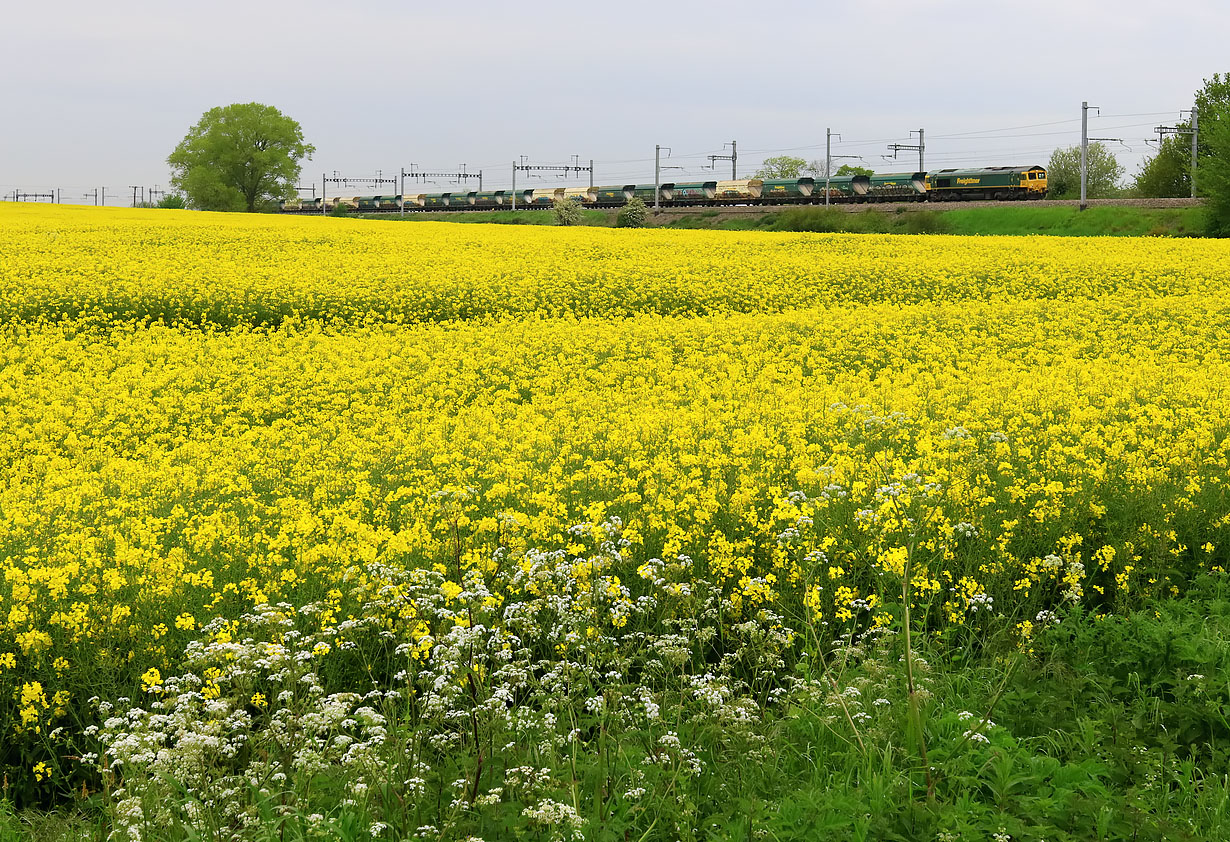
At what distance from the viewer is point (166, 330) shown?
617 inches

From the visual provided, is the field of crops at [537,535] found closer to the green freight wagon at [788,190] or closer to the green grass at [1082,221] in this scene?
the green grass at [1082,221]

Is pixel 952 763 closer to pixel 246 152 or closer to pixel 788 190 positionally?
pixel 788 190

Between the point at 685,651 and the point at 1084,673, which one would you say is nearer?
the point at 685,651

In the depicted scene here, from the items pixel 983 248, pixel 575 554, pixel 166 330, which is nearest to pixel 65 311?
pixel 166 330

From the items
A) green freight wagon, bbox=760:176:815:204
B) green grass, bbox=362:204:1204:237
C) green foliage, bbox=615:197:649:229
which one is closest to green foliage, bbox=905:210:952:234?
green grass, bbox=362:204:1204:237

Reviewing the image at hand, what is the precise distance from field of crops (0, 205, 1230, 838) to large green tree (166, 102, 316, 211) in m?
77.7

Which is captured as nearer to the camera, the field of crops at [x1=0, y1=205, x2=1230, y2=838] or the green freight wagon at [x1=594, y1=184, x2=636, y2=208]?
the field of crops at [x1=0, y1=205, x2=1230, y2=838]

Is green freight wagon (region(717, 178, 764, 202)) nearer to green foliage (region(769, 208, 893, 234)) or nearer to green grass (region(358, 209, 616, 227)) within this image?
green grass (region(358, 209, 616, 227))

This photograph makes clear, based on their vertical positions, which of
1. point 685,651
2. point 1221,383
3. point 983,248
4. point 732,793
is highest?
point 983,248

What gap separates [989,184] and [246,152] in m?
62.3

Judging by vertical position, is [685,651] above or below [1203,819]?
above

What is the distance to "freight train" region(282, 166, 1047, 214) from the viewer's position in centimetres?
6097

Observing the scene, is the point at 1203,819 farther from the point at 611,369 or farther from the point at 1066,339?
the point at 1066,339

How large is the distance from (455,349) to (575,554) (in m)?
8.87
